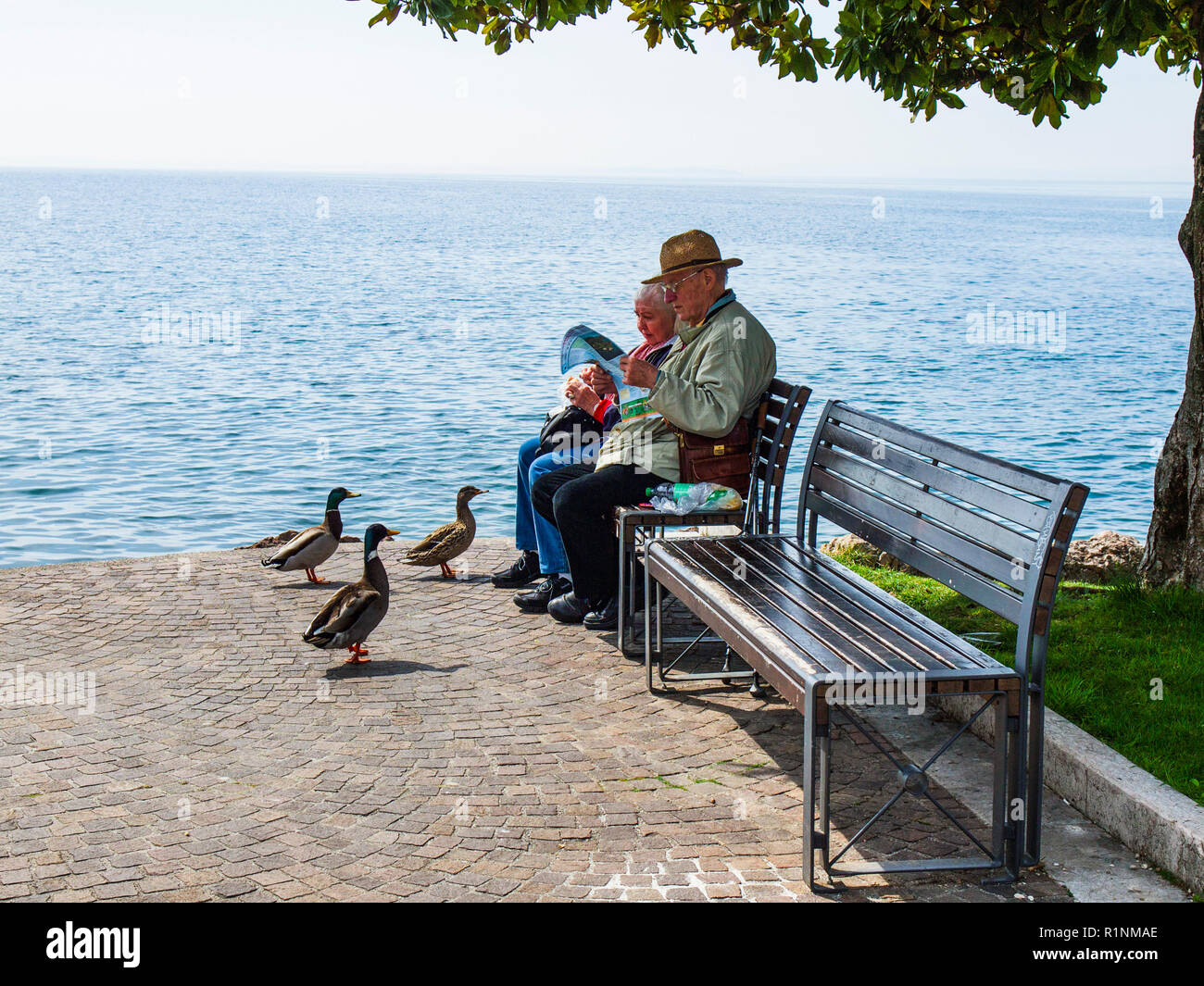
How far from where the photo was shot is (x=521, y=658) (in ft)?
22.6

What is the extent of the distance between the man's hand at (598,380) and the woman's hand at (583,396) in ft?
0.09

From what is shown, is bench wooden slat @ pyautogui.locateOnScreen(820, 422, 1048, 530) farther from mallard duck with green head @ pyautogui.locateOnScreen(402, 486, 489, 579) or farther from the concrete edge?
mallard duck with green head @ pyautogui.locateOnScreen(402, 486, 489, 579)

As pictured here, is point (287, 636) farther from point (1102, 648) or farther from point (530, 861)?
point (1102, 648)

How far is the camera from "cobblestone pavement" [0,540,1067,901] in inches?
172

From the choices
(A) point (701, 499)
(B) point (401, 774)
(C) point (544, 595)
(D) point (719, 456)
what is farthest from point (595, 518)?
(B) point (401, 774)

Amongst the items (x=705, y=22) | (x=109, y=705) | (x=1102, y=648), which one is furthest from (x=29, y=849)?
(x=705, y=22)

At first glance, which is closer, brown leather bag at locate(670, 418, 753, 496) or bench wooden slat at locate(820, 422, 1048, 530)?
bench wooden slat at locate(820, 422, 1048, 530)

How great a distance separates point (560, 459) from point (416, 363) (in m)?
28.4

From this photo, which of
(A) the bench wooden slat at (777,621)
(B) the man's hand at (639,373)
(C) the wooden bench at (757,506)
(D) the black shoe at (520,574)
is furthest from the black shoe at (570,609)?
(B) the man's hand at (639,373)

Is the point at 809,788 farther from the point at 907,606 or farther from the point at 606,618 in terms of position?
the point at 606,618

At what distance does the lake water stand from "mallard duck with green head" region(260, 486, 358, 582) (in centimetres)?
669

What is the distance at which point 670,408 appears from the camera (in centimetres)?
640

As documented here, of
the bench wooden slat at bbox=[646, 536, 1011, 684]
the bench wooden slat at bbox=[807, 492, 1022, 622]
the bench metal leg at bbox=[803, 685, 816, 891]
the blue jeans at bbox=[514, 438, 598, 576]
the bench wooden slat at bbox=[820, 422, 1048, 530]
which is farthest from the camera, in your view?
the blue jeans at bbox=[514, 438, 598, 576]

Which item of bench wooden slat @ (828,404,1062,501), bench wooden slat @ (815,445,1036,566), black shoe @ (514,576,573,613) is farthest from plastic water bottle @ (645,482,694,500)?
A: black shoe @ (514,576,573,613)
